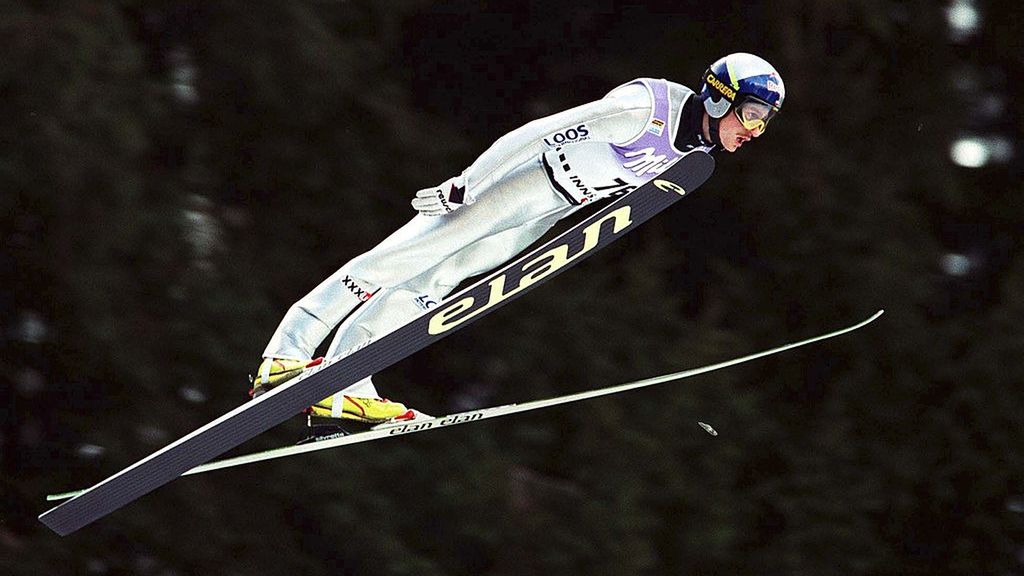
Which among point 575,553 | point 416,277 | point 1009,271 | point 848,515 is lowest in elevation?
point 416,277

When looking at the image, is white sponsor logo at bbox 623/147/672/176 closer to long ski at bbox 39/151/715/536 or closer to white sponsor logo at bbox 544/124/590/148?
long ski at bbox 39/151/715/536

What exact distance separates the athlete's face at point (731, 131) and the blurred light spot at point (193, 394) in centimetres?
488

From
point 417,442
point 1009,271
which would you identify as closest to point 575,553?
point 417,442

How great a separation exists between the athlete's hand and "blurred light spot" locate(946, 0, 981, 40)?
652cm

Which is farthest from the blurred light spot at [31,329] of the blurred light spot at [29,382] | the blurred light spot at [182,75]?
the blurred light spot at [182,75]

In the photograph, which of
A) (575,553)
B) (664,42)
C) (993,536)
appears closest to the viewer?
(575,553)

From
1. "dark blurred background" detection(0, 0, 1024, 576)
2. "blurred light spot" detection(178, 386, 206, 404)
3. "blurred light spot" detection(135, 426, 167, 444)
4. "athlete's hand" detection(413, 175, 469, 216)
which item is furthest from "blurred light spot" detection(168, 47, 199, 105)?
"athlete's hand" detection(413, 175, 469, 216)

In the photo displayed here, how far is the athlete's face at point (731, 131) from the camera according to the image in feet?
19.6

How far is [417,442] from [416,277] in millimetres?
4500

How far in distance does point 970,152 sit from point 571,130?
7.02 m

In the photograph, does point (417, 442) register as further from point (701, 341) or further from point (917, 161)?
point (917, 161)

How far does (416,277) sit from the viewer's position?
253 inches

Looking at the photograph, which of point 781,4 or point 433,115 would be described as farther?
point 433,115

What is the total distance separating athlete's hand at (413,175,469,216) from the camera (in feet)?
19.8
